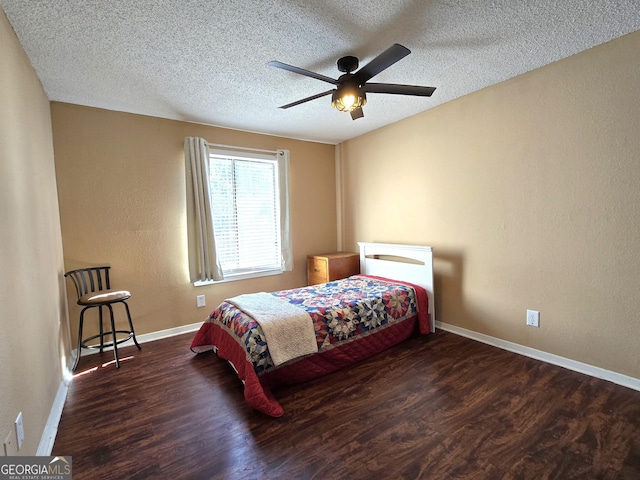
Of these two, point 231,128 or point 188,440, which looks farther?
point 231,128

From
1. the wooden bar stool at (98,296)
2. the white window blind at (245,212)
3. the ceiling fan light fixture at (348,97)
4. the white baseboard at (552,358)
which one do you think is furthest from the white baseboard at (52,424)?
the white baseboard at (552,358)

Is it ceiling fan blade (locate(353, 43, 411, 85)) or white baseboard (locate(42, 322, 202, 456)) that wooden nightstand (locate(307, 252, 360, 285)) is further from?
ceiling fan blade (locate(353, 43, 411, 85))

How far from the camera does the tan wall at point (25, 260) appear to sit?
1.37 metres

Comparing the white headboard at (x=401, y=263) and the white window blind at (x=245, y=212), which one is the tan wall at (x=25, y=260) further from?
the white headboard at (x=401, y=263)

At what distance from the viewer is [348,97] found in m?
2.03

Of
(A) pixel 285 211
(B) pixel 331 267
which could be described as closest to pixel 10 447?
(B) pixel 331 267

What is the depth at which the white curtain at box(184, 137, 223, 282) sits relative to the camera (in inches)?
131

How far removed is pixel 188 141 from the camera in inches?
130

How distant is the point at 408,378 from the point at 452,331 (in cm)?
116

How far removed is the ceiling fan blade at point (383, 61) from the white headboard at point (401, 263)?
6.23 ft

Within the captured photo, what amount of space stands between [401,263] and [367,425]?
2.00 meters

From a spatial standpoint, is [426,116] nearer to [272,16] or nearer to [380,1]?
[380,1]

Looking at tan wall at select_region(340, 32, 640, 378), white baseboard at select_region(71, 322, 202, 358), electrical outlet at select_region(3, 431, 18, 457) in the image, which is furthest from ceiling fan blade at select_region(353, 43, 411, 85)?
white baseboard at select_region(71, 322, 202, 358)


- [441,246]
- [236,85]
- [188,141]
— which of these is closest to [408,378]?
[441,246]
